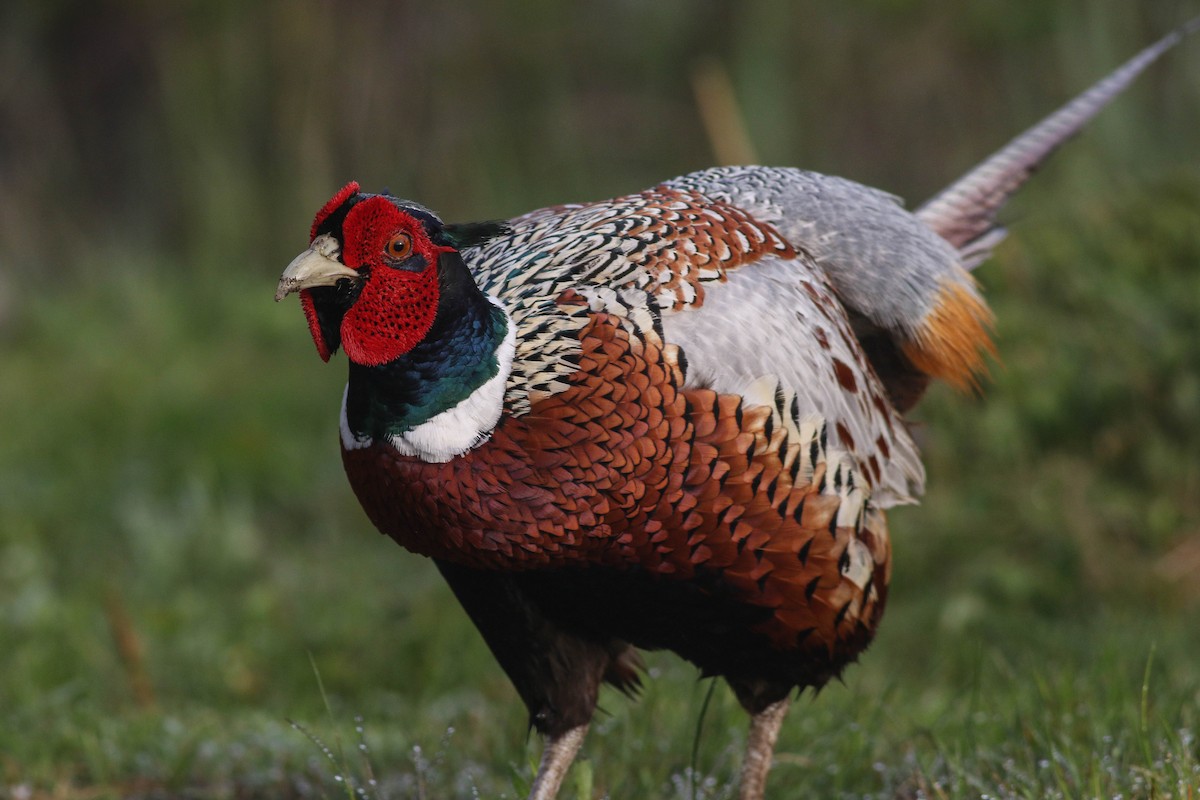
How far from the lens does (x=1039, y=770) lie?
268cm

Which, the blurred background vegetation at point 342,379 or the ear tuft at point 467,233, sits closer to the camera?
the ear tuft at point 467,233

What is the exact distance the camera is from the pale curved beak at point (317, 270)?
2092 mm

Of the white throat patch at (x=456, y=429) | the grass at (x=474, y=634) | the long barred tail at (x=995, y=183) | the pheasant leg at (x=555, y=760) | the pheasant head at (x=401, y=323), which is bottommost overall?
the grass at (x=474, y=634)

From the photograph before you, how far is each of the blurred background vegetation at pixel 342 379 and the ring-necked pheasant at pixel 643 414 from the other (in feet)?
1.10

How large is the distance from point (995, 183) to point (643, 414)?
1.46 meters

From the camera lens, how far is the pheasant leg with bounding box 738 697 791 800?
2.74m

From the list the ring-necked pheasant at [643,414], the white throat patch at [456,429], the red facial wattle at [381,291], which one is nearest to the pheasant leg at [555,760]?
the ring-necked pheasant at [643,414]

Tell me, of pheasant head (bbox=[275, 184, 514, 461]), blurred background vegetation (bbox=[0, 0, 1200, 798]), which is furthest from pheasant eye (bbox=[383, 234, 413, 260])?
blurred background vegetation (bbox=[0, 0, 1200, 798])

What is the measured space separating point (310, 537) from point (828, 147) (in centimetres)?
332

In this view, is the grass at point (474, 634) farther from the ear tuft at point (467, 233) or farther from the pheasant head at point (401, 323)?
the ear tuft at point (467, 233)

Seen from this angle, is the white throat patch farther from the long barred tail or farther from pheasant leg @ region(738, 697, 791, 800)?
the long barred tail

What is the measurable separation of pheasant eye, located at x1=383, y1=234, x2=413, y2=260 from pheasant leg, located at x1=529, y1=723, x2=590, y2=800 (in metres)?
0.99

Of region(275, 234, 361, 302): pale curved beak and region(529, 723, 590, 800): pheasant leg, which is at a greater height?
region(275, 234, 361, 302): pale curved beak

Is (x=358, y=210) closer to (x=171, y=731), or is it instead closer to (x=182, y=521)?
(x=171, y=731)
